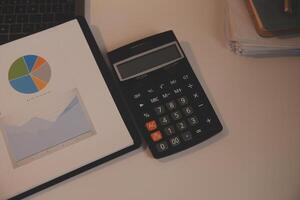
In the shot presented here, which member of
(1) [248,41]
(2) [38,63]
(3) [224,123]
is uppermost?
(2) [38,63]

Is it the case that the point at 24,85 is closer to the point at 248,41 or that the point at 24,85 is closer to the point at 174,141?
the point at 174,141

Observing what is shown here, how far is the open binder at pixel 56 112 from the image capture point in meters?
0.46

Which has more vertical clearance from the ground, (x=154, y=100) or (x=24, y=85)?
(x=24, y=85)

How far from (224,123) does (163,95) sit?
10cm

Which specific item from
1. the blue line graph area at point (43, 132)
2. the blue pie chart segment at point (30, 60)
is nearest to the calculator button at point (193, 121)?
the blue line graph area at point (43, 132)

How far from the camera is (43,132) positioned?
1.56 ft

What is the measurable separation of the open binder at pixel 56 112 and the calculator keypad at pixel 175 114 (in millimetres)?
27

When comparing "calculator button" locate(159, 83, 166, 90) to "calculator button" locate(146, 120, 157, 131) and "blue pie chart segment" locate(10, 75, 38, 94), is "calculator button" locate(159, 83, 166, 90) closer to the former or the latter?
"calculator button" locate(146, 120, 157, 131)

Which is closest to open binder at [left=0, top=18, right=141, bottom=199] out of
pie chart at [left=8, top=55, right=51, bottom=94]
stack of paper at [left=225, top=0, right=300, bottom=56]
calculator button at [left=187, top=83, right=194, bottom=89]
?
pie chart at [left=8, top=55, right=51, bottom=94]

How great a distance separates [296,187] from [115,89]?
0.29m

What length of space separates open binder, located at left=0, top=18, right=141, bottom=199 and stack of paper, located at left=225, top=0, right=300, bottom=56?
208 millimetres

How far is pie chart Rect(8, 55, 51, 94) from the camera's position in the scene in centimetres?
50

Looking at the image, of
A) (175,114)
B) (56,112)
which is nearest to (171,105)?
(175,114)

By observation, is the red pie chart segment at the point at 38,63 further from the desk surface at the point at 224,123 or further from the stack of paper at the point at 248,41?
the stack of paper at the point at 248,41
